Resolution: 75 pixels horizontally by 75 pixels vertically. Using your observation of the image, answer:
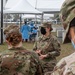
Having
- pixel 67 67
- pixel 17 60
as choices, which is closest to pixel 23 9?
pixel 17 60

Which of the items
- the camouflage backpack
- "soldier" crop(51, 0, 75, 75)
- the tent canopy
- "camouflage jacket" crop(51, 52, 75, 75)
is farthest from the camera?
the tent canopy

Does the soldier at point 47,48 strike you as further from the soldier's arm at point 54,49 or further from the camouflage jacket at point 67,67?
the camouflage jacket at point 67,67

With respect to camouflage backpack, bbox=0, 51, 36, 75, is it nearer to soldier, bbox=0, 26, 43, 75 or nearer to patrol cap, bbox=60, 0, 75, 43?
soldier, bbox=0, 26, 43, 75

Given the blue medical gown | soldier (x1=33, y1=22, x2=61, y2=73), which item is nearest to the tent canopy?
the blue medical gown

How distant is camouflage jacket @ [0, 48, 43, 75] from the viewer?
157 inches

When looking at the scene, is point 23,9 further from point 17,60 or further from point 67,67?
point 67,67

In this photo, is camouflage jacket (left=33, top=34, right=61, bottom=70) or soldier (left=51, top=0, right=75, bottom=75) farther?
camouflage jacket (left=33, top=34, right=61, bottom=70)

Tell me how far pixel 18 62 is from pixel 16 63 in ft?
0.11

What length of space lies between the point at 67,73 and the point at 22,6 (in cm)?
1923

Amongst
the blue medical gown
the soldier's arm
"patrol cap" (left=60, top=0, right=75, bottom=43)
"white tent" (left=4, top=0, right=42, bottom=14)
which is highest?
"patrol cap" (left=60, top=0, right=75, bottom=43)

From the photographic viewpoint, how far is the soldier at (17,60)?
13.1 feet

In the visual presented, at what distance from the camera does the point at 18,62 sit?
4.03 metres

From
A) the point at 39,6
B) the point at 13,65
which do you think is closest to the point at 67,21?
the point at 13,65

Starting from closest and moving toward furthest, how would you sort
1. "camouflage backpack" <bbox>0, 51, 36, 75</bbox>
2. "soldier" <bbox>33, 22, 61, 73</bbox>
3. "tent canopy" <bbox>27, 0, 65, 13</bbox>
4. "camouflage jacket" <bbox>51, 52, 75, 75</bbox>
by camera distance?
"camouflage jacket" <bbox>51, 52, 75, 75</bbox>
"camouflage backpack" <bbox>0, 51, 36, 75</bbox>
"soldier" <bbox>33, 22, 61, 73</bbox>
"tent canopy" <bbox>27, 0, 65, 13</bbox>
